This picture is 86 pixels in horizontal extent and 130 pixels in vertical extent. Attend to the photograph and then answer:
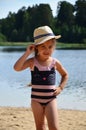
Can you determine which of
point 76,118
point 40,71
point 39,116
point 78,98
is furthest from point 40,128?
point 78,98

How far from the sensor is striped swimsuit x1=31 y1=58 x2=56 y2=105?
181 inches

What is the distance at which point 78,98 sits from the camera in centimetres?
1361

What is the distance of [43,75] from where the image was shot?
4633 mm

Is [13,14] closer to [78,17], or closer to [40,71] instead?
[78,17]

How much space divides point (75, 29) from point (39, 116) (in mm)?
79750

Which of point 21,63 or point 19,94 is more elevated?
point 21,63

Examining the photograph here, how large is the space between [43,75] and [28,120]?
13.7 ft

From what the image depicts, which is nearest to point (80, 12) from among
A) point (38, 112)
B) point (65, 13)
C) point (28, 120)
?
point (65, 13)

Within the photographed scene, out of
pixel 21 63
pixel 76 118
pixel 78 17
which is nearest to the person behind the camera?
pixel 21 63

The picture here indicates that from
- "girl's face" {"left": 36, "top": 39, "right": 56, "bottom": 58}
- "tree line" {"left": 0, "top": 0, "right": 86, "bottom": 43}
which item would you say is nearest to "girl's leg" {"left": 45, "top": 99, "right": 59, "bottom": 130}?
"girl's face" {"left": 36, "top": 39, "right": 56, "bottom": 58}

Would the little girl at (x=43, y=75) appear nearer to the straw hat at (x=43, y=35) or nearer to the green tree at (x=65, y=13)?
the straw hat at (x=43, y=35)

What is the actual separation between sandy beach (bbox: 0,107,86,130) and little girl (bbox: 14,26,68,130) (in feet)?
10.3

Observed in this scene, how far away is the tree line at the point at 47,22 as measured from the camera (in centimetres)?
8498

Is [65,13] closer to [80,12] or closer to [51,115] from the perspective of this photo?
[80,12]
